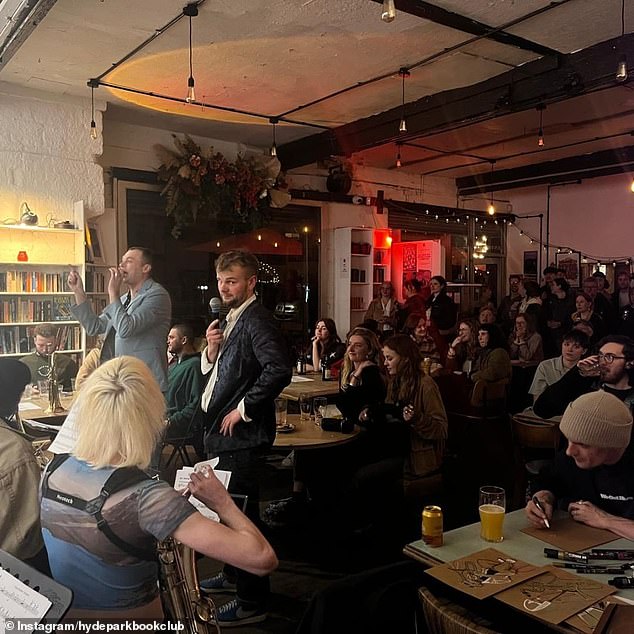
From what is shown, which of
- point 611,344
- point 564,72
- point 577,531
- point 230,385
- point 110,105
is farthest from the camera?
point 110,105

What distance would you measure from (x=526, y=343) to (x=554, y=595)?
455cm

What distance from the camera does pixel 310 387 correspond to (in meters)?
4.27

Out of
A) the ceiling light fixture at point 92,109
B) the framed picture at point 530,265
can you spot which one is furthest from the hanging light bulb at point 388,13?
the framed picture at point 530,265

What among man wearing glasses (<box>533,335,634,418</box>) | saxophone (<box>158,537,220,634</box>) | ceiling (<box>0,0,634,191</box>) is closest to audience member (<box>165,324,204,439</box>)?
saxophone (<box>158,537,220,634</box>)

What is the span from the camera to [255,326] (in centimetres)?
199

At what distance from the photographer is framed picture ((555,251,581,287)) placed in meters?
8.66

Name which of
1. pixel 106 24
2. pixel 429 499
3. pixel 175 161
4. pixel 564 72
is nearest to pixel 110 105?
pixel 175 161

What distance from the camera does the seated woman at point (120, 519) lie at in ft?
3.85

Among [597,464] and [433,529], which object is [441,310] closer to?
[597,464]

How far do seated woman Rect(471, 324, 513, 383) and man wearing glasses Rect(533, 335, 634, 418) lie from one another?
99 cm

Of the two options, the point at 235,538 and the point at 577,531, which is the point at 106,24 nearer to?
the point at 235,538

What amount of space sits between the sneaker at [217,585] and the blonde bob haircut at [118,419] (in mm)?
343

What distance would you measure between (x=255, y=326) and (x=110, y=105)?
3.44m

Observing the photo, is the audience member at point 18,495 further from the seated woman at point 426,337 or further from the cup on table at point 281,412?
the seated woman at point 426,337
